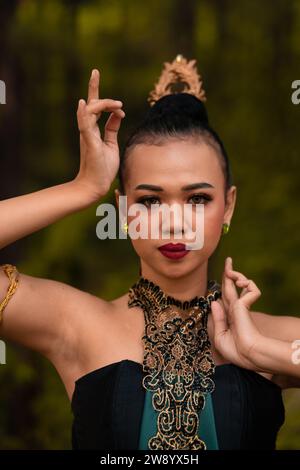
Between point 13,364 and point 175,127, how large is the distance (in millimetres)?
2116

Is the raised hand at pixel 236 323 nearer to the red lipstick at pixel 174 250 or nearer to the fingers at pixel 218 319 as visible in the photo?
the fingers at pixel 218 319

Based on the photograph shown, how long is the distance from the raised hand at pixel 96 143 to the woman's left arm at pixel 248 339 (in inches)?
17.2

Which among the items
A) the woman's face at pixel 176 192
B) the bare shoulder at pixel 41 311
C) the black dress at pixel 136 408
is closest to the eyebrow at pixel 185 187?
the woman's face at pixel 176 192

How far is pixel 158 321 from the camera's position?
8.04ft

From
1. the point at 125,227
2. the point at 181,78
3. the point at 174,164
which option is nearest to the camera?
the point at 174,164

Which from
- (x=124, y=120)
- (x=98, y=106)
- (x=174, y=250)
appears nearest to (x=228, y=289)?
(x=174, y=250)

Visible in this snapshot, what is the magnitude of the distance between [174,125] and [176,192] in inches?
8.9

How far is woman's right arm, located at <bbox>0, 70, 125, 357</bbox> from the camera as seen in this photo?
2.30 metres

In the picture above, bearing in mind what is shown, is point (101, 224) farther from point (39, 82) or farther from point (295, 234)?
point (39, 82)

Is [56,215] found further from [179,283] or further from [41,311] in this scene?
[179,283]

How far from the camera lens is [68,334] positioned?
247 cm

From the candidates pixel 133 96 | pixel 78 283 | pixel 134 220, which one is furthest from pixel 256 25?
pixel 134 220

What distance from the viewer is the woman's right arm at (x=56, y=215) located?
2301 millimetres

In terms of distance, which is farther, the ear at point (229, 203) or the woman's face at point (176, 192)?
the ear at point (229, 203)
